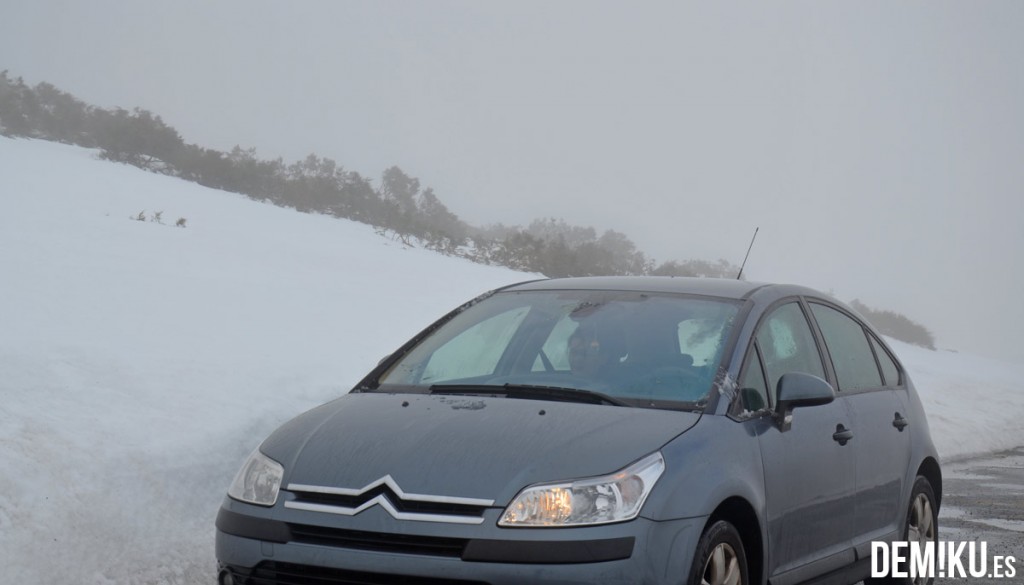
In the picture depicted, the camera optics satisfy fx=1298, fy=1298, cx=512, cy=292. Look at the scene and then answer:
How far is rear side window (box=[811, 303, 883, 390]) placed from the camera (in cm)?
632

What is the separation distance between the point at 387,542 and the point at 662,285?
93.2 inches

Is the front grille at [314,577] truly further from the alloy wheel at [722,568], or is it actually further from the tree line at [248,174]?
the tree line at [248,174]

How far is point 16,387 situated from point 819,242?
110771 mm

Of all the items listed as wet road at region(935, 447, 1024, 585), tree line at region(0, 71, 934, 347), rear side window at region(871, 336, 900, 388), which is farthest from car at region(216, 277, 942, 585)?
tree line at region(0, 71, 934, 347)

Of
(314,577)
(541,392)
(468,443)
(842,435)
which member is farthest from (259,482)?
(842,435)

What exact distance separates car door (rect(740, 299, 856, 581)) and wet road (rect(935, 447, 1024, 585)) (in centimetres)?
209

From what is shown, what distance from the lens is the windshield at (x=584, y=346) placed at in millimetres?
5227

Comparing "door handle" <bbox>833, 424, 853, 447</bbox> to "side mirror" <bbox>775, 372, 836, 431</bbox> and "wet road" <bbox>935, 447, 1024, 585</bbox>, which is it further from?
"wet road" <bbox>935, 447, 1024, 585</bbox>

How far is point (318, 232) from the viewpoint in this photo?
21.8 metres

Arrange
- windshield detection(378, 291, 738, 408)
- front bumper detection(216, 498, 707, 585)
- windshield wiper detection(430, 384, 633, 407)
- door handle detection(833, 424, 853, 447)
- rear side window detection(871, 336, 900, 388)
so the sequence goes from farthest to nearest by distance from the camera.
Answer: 1. rear side window detection(871, 336, 900, 388)
2. door handle detection(833, 424, 853, 447)
3. windshield detection(378, 291, 738, 408)
4. windshield wiper detection(430, 384, 633, 407)
5. front bumper detection(216, 498, 707, 585)

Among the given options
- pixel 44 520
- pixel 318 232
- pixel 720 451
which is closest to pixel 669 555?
pixel 720 451

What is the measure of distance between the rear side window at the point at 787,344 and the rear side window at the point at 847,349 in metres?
0.19

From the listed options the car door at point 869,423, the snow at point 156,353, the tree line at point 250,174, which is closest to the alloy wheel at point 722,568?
the car door at point 869,423

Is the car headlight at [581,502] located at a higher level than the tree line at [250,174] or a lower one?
lower
